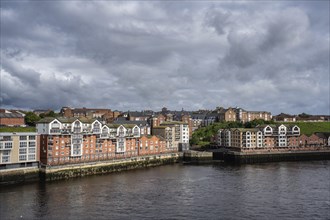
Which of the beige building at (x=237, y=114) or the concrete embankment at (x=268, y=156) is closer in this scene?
the concrete embankment at (x=268, y=156)

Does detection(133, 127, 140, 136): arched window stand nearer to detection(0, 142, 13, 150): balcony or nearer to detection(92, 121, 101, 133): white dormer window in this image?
detection(92, 121, 101, 133): white dormer window

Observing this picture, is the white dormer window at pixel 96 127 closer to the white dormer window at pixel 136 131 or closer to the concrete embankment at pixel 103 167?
the concrete embankment at pixel 103 167

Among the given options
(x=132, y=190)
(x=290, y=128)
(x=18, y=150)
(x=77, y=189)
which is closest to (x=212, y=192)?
(x=132, y=190)

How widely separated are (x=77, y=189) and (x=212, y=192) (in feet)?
57.4

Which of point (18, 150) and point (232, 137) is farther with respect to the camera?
point (232, 137)

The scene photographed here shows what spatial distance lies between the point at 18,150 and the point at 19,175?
3.84m

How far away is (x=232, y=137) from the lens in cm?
9625

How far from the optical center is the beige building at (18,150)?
50.9m

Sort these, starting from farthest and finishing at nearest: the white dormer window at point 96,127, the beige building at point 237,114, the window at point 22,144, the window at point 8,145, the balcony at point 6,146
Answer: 1. the beige building at point 237,114
2. the white dormer window at point 96,127
3. the window at point 22,144
4. the window at point 8,145
5. the balcony at point 6,146

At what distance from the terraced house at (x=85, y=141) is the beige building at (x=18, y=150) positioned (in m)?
1.73

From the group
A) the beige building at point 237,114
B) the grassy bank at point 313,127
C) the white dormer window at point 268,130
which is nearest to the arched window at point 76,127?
the white dormer window at point 268,130

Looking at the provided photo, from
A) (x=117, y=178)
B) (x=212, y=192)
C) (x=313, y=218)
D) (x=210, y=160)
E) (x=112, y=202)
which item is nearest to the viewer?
(x=313, y=218)

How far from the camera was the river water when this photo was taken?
34906 mm

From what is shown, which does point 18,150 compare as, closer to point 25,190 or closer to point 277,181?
point 25,190
